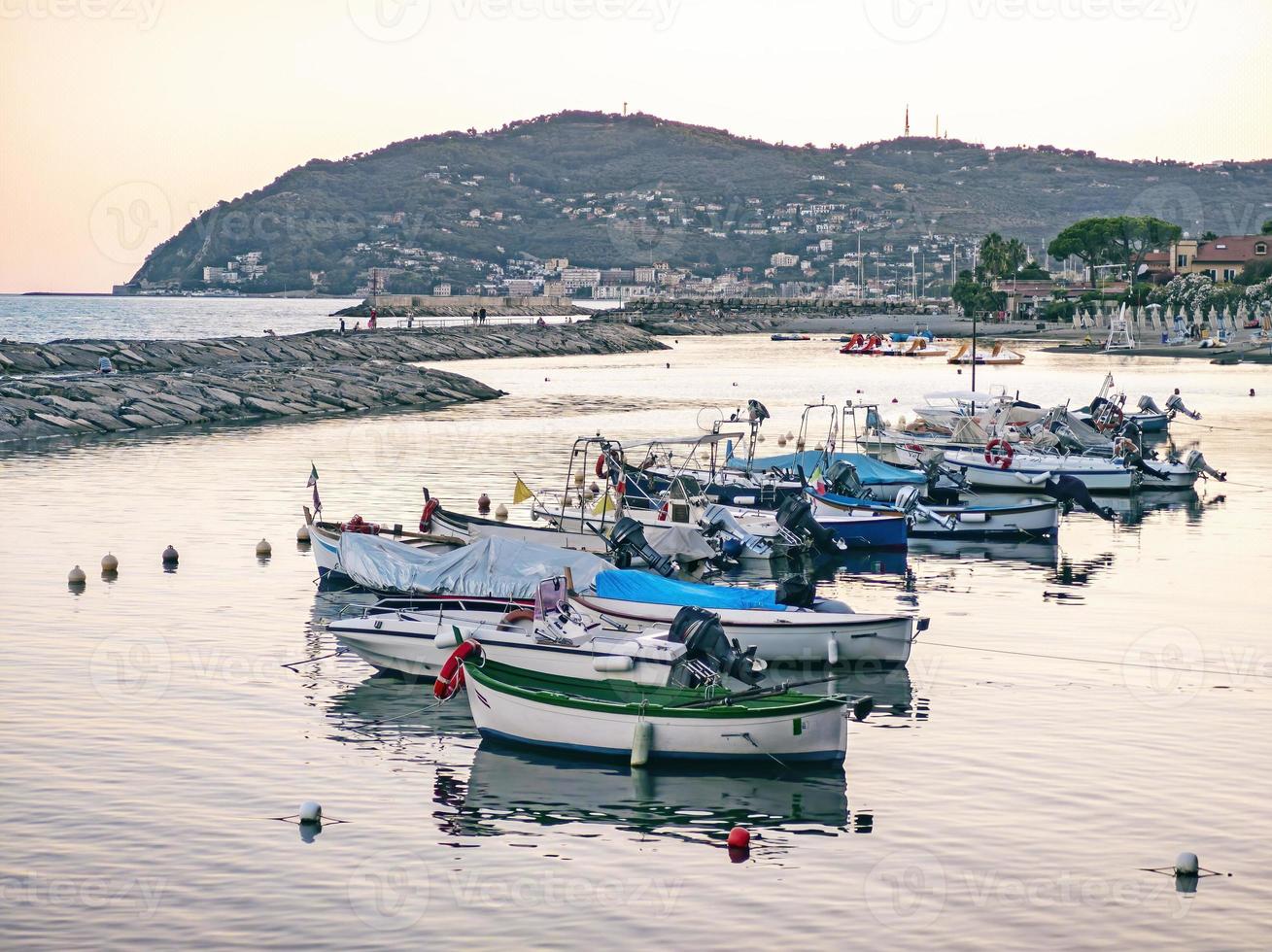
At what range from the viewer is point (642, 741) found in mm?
22750

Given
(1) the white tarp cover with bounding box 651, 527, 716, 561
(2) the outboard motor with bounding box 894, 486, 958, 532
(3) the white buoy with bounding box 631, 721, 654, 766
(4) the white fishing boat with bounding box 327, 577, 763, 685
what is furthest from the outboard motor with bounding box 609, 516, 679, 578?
(3) the white buoy with bounding box 631, 721, 654, 766

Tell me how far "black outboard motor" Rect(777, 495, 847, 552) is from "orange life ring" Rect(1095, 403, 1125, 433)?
3043cm

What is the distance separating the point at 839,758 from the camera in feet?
75.5

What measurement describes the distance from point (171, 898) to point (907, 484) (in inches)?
1344

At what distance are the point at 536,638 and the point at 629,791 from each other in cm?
459

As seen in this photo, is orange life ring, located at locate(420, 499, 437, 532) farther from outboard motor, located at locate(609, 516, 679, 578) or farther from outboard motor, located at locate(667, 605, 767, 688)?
outboard motor, located at locate(667, 605, 767, 688)

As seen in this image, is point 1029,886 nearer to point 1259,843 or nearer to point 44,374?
point 1259,843

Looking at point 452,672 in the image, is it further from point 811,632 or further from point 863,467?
point 863,467

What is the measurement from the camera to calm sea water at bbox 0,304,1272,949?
58.2 feet

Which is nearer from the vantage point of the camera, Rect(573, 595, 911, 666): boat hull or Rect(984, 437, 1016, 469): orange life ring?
Rect(573, 595, 911, 666): boat hull

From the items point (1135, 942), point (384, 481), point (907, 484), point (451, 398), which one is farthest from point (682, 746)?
point (451, 398)
